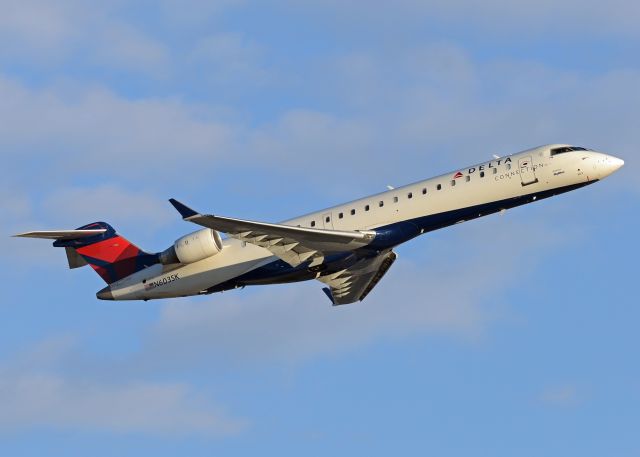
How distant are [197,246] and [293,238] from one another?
3.69 m

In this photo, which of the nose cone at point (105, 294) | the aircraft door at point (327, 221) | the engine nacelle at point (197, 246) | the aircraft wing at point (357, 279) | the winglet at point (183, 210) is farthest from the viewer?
the aircraft wing at point (357, 279)

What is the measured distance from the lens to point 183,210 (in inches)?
1410

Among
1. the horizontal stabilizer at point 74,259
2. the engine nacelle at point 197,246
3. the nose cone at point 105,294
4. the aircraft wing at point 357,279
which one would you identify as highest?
the horizontal stabilizer at point 74,259

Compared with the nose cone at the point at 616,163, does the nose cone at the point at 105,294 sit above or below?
below

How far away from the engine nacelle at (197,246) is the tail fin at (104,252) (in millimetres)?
2033

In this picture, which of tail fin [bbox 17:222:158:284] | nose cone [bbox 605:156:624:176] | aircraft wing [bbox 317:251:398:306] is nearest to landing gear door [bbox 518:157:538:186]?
nose cone [bbox 605:156:624:176]

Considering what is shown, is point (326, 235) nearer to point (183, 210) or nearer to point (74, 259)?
point (183, 210)

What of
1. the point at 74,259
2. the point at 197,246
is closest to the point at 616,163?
the point at 197,246

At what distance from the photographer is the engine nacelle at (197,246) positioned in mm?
40906

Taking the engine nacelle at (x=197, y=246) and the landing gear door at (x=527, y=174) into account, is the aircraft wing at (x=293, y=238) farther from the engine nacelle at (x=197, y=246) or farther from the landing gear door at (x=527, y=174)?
the landing gear door at (x=527, y=174)

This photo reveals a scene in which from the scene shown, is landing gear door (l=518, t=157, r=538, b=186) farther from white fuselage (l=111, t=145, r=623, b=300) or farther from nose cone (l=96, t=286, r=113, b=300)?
nose cone (l=96, t=286, r=113, b=300)

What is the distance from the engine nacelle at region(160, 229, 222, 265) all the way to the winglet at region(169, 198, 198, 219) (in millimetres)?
5023

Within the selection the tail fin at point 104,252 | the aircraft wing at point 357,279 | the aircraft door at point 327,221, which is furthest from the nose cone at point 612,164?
the tail fin at point 104,252

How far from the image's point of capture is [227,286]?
41875 mm
